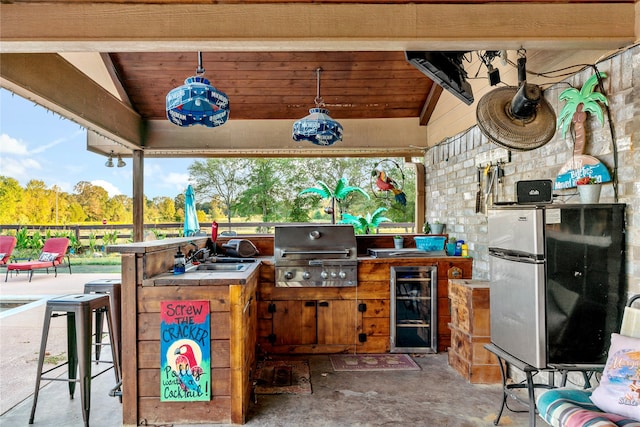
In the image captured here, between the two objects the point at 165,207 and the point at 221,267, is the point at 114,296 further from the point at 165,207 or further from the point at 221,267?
the point at 165,207

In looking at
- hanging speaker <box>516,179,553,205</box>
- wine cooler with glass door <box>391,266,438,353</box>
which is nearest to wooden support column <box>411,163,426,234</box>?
wine cooler with glass door <box>391,266,438,353</box>

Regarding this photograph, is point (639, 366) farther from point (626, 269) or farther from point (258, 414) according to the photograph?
point (258, 414)

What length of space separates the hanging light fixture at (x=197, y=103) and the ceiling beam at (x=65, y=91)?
113cm

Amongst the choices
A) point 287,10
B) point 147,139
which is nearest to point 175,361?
point 287,10

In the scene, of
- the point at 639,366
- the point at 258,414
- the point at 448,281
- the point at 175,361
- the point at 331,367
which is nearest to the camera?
the point at 639,366

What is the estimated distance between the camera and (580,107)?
9.03 ft

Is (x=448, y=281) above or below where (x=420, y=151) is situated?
below

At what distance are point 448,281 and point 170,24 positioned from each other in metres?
3.33

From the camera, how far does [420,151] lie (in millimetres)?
6207

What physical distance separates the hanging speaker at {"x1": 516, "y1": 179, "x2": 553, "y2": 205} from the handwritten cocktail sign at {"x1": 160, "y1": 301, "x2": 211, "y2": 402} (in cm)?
223

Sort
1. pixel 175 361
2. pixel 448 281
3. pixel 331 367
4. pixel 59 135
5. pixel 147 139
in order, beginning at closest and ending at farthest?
1. pixel 175 361
2. pixel 331 367
3. pixel 448 281
4. pixel 147 139
5. pixel 59 135

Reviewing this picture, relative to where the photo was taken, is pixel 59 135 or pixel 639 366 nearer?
pixel 639 366

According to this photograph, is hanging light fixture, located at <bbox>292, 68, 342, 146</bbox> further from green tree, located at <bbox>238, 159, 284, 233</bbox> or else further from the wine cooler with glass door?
green tree, located at <bbox>238, 159, 284, 233</bbox>

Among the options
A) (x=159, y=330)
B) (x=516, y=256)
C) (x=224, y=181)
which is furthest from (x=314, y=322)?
(x=224, y=181)
